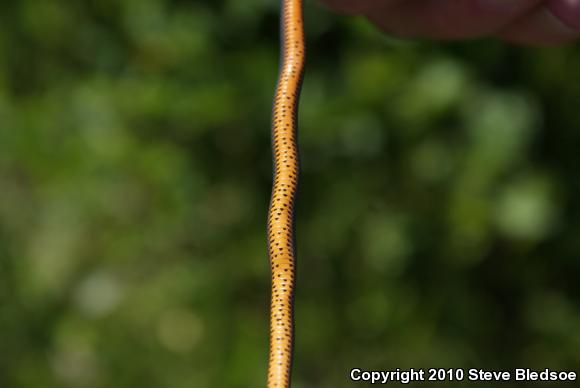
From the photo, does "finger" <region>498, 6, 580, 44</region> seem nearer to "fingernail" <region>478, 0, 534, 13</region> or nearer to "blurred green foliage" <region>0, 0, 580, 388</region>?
"fingernail" <region>478, 0, 534, 13</region>

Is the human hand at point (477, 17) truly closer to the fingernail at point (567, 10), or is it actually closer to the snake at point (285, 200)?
the fingernail at point (567, 10)

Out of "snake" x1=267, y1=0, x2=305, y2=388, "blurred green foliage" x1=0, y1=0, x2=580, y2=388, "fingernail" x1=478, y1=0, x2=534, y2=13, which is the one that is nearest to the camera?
"snake" x1=267, y1=0, x2=305, y2=388

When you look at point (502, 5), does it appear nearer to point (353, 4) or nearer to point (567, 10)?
point (567, 10)

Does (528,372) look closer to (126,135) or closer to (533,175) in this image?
(533,175)

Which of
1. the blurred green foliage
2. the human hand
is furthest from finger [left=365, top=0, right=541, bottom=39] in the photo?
the blurred green foliage

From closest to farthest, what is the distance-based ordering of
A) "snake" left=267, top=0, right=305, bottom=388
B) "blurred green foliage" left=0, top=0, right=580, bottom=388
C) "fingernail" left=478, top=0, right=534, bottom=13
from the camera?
"snake" left=267, top=0, right=305, bottom=388 → "fingernail" left=478, top=0, right=534, bottom=13 → "blurred green foliage" left=0, top=0, right=580, bottom=388

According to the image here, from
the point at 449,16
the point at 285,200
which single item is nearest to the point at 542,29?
the point at 449,16
